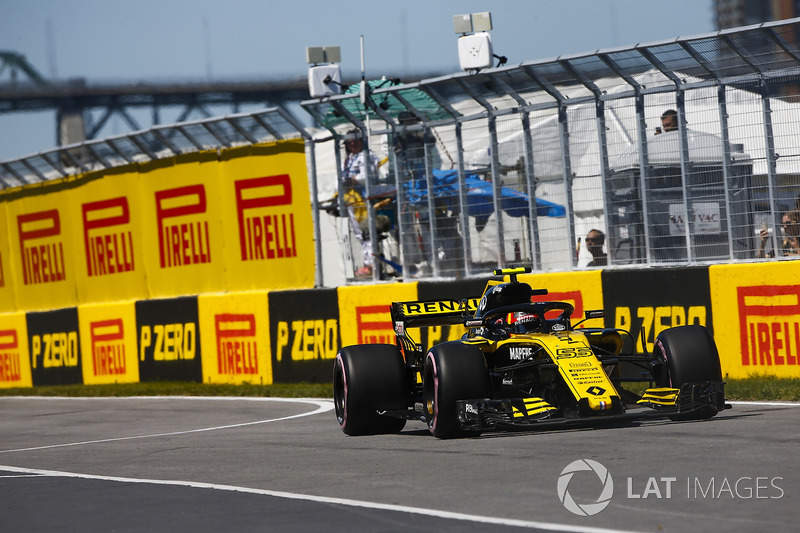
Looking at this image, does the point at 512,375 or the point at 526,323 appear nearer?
the point at 512,375

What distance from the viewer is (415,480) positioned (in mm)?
7500

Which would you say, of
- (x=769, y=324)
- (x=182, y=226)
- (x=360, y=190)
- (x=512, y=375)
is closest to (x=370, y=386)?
(x=512, y=375)

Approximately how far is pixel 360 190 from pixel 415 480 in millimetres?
9926

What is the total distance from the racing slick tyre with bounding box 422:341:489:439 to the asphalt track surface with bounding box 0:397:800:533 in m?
0.17

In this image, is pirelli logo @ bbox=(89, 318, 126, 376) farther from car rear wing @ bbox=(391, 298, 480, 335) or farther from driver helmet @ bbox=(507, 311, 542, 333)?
driver helmet @ bbox=(507, 311, 542, 333)

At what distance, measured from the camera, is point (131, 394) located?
18234mm

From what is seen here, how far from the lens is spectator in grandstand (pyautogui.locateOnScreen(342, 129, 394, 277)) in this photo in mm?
16953

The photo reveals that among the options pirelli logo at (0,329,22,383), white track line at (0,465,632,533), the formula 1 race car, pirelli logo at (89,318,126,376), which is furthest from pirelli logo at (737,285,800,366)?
→ pirelli logo at (0,329,22,383)

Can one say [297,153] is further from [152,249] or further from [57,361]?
[57,361]

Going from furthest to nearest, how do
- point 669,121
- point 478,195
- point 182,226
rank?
point 182,226
point 478,195
point 669,121

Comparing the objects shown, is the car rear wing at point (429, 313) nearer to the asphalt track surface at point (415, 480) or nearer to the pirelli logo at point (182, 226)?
the asphalt track surface at point (415, 480)

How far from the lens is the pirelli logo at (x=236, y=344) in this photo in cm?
1748

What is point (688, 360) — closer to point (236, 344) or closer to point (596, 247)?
point (596, 247)

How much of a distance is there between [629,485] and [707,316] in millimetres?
6281
